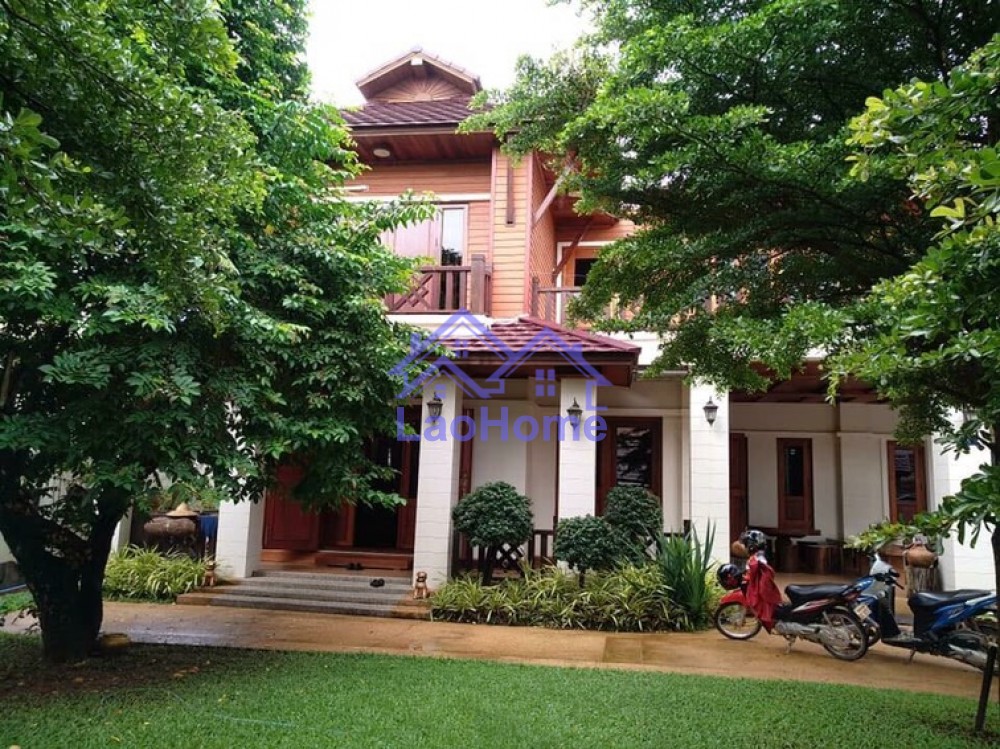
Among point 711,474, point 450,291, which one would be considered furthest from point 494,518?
point 450,291

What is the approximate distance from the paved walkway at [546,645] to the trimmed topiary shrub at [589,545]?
2.71ft

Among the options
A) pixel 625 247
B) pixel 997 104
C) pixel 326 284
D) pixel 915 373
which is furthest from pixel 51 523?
pixel 997 104

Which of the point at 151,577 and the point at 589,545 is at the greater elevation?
the point at 589,545

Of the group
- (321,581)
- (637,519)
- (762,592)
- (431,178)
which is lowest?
(321,581)

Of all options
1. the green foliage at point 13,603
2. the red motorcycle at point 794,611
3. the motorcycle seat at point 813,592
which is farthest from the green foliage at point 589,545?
the green foliage at point 13,603

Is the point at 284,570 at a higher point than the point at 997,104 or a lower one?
lower

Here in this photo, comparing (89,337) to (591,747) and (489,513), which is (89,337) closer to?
(591,747)

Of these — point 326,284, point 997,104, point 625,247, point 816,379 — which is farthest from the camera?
point 816,379

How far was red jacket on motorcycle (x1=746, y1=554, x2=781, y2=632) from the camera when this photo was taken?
671cm

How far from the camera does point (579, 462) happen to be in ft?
29.0

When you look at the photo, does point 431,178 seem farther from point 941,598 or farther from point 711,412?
point 941,598

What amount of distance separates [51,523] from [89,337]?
6.59ft

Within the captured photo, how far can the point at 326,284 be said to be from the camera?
19.5 ft

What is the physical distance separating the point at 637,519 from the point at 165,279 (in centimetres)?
643
